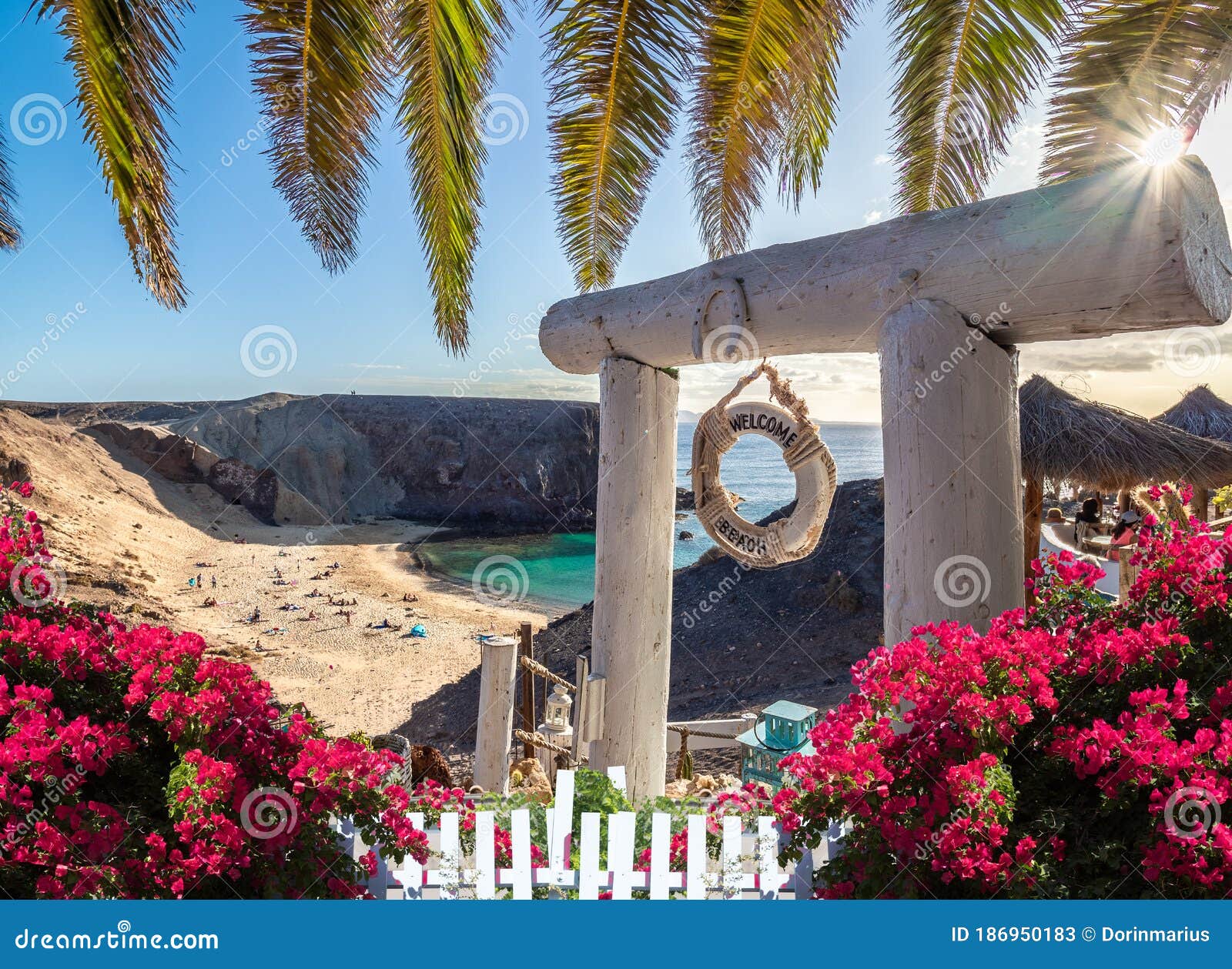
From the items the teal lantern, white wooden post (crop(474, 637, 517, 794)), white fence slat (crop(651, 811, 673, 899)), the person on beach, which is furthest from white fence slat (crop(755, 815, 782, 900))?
the person on beach

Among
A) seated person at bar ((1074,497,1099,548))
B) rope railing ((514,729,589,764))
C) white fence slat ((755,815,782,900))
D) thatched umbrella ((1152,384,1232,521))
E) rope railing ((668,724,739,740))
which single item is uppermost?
thatched umbrella ((1152,384,1232,521))

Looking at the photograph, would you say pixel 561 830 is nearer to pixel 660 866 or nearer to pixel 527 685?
pixel 660 866

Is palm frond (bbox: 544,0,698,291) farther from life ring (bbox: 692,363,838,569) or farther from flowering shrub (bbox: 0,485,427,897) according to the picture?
flowering shrub (bbox: 0,485,427,897)

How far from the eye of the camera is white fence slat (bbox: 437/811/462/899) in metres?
2.13

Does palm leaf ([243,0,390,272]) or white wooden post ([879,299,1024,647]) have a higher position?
palm leaf ([243,0,390,272])

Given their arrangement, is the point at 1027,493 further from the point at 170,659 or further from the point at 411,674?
the point at 411,674

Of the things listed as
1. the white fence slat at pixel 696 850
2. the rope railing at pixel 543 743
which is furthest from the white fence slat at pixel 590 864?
the rope railing at pixel 543 743

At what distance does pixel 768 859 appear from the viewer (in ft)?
7.02

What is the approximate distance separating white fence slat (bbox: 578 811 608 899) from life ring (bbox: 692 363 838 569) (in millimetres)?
1676

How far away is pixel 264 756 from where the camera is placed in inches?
70.9

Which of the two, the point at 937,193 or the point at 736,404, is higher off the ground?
the point at 937,193
